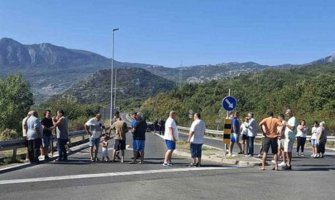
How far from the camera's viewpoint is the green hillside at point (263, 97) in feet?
211

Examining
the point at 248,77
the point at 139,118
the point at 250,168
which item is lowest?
the point at 250,168

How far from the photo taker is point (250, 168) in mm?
17969

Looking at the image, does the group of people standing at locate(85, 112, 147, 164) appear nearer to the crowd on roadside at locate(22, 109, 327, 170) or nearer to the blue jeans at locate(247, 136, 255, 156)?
the crowd on roadside at locate(22, 109, 327, 170)

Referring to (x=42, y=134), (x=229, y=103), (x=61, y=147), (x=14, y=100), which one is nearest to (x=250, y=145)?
(x=229, y=103)

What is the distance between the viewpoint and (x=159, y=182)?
44.6 ft

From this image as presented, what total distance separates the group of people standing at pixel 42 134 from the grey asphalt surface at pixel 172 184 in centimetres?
84

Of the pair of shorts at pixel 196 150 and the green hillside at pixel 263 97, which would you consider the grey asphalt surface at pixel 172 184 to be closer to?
the pair of shorts at pixel 196 150

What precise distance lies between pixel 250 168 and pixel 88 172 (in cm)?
557

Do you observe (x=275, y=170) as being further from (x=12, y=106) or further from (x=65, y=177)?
(x=12, y=106)

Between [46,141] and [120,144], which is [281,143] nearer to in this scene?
[120,144]

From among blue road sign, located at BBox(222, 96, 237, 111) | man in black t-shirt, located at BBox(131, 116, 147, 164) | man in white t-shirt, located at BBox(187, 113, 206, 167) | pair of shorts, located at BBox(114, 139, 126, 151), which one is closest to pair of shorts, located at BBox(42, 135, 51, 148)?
pair of shorts, located at BBox(114, 139, 126, 151)

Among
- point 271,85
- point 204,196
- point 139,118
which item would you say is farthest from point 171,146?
point 271,85

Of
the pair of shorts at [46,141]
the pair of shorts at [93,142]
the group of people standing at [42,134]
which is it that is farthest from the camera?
the pair of shorts at [46,141]

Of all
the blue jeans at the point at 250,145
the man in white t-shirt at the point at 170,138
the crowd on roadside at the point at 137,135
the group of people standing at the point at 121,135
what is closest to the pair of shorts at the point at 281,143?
the crowd on roadside at the point at 137,135
